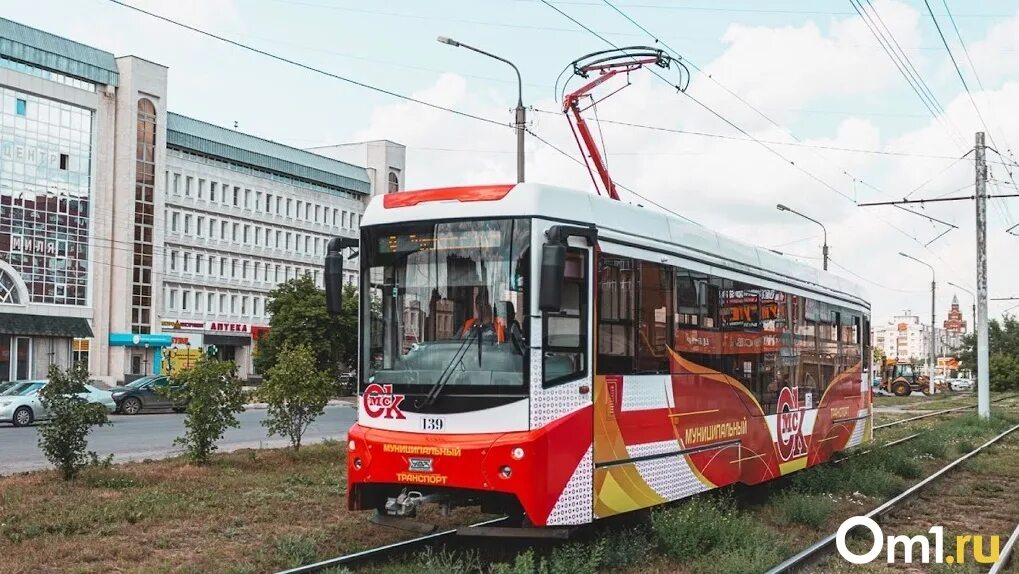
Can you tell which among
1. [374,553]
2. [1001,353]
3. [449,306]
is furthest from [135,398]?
[1001,353]

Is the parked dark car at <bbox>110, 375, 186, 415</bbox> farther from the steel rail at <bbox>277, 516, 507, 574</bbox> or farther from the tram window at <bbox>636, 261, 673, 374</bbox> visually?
the tram window at <bbox>636, 261, 673, 374</bbox>

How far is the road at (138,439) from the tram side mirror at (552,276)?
396 inches

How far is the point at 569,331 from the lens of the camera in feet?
30.1

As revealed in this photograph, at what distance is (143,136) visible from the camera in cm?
6925

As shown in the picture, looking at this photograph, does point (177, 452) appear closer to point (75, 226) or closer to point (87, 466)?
point (87, 466)

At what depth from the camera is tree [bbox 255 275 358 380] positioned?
58469mm

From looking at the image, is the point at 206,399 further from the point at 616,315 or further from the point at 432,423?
the point at 616,315

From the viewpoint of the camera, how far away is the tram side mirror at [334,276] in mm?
9789

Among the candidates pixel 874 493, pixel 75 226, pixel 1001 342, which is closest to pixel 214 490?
pixel 874 493

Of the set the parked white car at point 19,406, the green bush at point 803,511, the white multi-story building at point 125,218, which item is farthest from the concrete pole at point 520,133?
the white multi-story building at point 125,218

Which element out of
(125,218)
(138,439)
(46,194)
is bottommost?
A: (138,439)

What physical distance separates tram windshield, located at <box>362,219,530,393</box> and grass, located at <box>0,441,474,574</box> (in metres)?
1.85

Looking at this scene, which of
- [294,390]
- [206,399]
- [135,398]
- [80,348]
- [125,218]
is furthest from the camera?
[125,218]

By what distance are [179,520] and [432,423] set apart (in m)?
3.92
